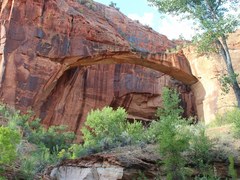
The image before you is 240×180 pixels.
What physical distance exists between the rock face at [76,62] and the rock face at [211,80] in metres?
0.77

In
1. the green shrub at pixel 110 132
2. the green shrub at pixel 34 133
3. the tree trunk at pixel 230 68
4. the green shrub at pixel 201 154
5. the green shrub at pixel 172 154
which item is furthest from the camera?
the green shrub at pixel 34 133

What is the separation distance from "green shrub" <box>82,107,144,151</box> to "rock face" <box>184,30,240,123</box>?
14.8ft

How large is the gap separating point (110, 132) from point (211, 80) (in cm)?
907

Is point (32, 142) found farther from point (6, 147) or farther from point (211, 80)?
point (211, 80)

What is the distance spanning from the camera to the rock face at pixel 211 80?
19609mm

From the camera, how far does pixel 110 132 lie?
538 inches

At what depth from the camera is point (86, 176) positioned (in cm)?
895

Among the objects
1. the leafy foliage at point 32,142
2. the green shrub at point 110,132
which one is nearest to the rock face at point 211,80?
the green shrub at point 110,132

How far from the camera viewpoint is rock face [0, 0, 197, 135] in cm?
1967

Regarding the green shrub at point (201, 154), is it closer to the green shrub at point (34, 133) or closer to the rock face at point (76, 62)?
the green shrub at point (34, 133)

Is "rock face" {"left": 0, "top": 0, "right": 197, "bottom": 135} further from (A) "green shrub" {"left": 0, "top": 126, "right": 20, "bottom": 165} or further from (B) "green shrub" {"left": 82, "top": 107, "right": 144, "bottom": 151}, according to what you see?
(A) "green shrub" {"left": 0, "top": 126, "right": 20, "bottom": 165}

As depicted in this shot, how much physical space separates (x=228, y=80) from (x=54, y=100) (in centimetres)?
1031

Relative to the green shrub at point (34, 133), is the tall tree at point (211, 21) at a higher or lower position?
higher

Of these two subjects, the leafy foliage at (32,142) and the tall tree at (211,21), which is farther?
the tall tree at (211,21)
